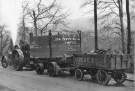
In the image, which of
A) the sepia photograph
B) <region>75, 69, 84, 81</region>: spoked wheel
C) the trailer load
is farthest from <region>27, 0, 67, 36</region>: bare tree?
<region>75, 69, 84, 81</region>: spoked wheel

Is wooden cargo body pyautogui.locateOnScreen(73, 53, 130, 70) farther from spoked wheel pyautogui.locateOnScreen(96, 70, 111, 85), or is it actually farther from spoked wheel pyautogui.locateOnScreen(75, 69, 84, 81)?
spoked wheel pyautogui.locateOnScreen(75, 69, 84, 81)

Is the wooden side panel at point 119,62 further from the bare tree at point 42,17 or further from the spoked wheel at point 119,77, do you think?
the bare tree at point 42,17

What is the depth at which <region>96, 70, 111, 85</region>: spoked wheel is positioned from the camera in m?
9.59

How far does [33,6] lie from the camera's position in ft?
72.6

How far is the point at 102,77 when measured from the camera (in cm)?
989

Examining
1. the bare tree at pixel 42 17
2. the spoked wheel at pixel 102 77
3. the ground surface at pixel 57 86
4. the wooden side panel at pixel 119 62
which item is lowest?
the ground surface at pixel 57 86

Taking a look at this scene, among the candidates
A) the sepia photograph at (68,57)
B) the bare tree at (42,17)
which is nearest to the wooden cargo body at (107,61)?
the sepia photograph at (68,57)

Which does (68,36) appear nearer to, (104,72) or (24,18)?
(104,72)

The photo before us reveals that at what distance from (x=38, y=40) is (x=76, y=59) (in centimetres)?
326

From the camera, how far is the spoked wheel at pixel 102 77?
9.59 meters

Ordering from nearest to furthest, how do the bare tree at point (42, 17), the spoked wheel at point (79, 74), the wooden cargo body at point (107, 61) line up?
the wooden cargo body at point (107, 61) → the spoked wheel at point (79, 74) → the bare tree at point (42, 17)

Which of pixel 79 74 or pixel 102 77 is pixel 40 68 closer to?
pixel 79 74

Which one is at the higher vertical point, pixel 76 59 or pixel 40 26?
pixel 40 26

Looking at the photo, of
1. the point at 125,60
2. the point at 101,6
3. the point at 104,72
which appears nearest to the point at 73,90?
the point at 104,72
